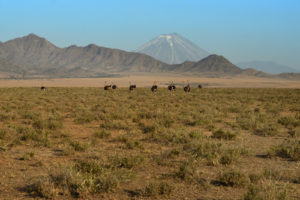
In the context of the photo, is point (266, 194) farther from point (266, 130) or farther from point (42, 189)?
point (266, 130)

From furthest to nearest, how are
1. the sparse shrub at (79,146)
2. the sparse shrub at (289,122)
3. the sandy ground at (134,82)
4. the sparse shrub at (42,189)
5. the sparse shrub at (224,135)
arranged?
the sandy ground at (134,82), the sparse shrub at (289,122), the sparse shrub at (224,135), the sparse shrub at (79,146), the sparse shrub at (42,189)

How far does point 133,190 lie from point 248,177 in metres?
2.35

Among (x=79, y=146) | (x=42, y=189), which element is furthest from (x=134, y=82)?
(x=42, y=189)

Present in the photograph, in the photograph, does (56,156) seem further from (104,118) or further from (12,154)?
(104,118)

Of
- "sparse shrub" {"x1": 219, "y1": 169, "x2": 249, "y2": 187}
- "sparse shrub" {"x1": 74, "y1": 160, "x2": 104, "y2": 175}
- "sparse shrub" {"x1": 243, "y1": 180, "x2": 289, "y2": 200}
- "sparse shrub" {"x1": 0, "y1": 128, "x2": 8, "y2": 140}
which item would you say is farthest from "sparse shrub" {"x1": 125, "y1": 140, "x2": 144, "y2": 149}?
"sparse shrub" {"x1": 243, "y1": 180, "x2": 289, "y2": 200}

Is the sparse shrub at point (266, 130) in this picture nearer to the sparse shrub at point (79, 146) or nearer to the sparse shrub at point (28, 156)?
the sparse shrub at point (79, 146)

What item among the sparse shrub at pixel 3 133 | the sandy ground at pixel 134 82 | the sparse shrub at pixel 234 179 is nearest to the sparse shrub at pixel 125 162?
the sparse shrub at pixel 234 179

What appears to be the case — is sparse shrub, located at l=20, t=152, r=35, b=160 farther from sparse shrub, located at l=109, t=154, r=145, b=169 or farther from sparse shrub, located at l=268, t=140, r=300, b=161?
sparse shrub, located at l=268, t=140, r=300, b=161

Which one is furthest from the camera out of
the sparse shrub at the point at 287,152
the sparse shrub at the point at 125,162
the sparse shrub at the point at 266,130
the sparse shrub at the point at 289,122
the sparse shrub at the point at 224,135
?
the sparse shrub at the point at 289,122

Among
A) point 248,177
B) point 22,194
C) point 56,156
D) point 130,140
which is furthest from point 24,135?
point 248,177

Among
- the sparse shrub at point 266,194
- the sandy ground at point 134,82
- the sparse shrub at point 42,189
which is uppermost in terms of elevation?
the sandy ground at point 134,82

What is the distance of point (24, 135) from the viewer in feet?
32.9

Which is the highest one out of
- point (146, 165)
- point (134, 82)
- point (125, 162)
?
point (134, 82)

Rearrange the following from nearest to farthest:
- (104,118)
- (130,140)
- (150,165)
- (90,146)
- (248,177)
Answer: (248,177), (150,165), (90,146), (130,140), (104,118)
